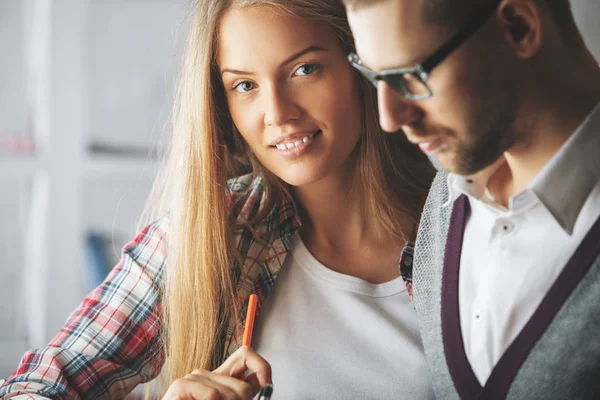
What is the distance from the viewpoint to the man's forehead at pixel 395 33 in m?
0.95

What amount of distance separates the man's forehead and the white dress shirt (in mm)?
242

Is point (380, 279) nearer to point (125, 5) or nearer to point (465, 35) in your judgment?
point (465, 35)

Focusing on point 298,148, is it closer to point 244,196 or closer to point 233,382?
point 244,196

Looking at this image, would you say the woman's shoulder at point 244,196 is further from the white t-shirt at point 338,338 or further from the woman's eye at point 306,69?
the woman's eye at point 306,69

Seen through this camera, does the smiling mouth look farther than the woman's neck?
No

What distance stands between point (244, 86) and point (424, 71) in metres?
0.62

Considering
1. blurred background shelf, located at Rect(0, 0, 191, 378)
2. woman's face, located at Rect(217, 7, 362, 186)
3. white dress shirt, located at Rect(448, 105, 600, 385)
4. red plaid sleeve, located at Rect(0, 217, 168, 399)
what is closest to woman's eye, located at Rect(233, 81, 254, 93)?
woman's face, located at Rect(217, 7, 362, 186)

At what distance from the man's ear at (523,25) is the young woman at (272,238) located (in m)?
0.53

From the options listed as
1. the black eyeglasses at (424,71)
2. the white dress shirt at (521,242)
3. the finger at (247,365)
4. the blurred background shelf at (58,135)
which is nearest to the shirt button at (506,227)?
the white dress shirt at (521,242)

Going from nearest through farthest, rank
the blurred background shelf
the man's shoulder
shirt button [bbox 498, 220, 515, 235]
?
shirt button [bbox 498, 220, 515, 235] < the man's shoulder < the blurred background shelf

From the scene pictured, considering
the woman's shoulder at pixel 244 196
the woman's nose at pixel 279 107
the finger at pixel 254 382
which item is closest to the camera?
the finger at pixel 254 382

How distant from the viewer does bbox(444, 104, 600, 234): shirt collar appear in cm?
99

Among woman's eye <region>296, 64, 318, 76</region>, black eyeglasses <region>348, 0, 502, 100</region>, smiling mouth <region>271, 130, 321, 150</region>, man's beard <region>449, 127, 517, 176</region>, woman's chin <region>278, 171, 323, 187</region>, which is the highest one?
black eyeglasses <region>348, 0, 502, 100</region>

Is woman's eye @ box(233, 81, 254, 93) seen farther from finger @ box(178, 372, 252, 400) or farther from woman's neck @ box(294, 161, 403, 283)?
finger @ box(178, 372, 252, 400)
